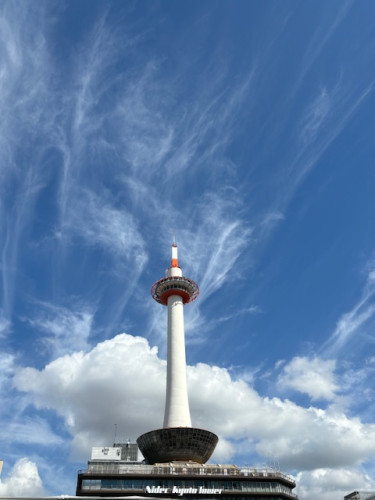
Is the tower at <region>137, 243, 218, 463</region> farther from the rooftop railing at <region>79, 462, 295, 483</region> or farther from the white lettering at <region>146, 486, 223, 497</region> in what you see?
the white lettering at <region>146, 486, 223, 497</region>

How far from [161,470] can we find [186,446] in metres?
10.2

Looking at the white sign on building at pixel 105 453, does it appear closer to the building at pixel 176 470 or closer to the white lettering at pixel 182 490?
the building at pixel 176 470

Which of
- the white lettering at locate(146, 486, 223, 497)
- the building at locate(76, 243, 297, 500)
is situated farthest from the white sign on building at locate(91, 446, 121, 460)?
the white lettering at locate(146, 486, 223, 497)

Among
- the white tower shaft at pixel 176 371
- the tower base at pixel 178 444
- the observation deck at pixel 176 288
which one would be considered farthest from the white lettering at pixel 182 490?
the observation deck at pixel 176 288

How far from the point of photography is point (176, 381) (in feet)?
364

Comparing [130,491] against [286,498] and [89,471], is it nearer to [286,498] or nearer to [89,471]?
[89,471]

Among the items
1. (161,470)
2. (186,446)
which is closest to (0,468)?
(161,470)

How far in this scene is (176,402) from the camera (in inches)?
4200

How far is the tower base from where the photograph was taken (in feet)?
314

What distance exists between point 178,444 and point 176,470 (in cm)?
862

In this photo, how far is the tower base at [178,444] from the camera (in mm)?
95625

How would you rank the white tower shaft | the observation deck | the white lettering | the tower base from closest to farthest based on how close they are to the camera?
the white lettering, the tower base, the white tower shaft, the observation deck

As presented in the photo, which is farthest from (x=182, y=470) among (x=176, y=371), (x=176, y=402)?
(x=176, y=371)

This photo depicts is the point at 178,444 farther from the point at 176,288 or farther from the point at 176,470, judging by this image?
the point at 176,288
